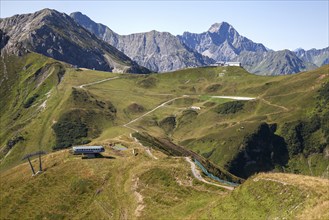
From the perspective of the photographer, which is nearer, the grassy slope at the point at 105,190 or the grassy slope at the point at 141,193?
the grassy slope at the point at 141,193

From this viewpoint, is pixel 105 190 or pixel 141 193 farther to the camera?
pixel 105 190

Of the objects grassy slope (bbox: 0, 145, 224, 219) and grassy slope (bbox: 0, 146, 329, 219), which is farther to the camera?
grassy slope (bbox: 0, 145, 224, 219)

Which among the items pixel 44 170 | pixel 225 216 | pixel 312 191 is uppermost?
pixel 312 191

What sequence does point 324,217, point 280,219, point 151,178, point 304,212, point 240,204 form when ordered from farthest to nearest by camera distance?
point 151,178 → point 240,204 → point 280,219 → point 304,212 → point 324,217

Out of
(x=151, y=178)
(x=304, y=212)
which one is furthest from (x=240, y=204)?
(x=151, y=178)

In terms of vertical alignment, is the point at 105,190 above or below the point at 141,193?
below

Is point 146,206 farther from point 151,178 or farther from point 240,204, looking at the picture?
point 240,204

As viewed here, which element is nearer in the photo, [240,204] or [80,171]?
[240,204]

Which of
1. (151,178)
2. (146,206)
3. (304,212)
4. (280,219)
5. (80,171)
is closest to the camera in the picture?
(304,212)
